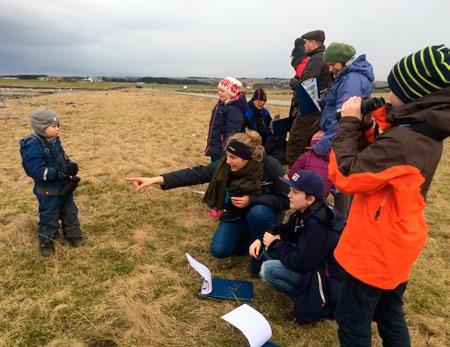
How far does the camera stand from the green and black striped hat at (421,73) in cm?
211

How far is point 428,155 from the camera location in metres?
2.19

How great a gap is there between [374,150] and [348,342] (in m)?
1.34

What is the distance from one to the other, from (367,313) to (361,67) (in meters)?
2.67

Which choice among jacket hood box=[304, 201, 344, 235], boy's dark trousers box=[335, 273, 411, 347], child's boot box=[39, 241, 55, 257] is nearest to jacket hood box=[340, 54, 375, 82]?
jacket hood box=[304, 201, 344, 235]

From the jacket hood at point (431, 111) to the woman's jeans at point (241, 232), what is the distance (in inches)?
92.2

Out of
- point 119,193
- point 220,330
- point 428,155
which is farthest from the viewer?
point 119,193

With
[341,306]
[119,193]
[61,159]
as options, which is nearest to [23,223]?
[61,159]

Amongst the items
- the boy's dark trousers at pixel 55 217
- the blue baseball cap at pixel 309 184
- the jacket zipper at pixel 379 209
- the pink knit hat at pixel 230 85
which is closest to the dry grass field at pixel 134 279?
the boy's dark trousers at pixel 55 217

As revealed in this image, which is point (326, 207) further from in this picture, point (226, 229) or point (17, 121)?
point (17, 121)

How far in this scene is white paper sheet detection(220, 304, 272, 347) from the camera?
3.09 m

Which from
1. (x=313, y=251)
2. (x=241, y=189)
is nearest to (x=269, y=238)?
(x=313, y=251)

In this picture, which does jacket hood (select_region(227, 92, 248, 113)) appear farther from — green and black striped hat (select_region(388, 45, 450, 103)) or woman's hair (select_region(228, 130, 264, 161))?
green and black striped hat (select_region(388, 45, 450, 103))

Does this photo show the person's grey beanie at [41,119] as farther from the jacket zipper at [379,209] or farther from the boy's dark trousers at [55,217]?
the jacket zipper at [379,209]

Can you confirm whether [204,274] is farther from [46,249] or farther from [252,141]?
[46,249]
